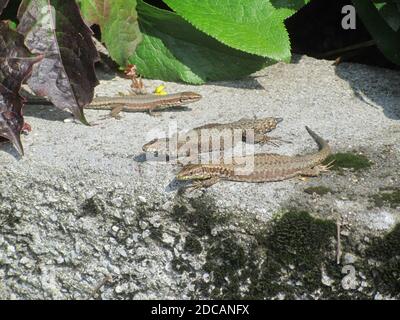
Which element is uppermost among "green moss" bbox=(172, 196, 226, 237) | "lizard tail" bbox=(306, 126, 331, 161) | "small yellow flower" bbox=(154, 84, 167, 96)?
"lizard tail" bbox=(306, 126, 331, 161)

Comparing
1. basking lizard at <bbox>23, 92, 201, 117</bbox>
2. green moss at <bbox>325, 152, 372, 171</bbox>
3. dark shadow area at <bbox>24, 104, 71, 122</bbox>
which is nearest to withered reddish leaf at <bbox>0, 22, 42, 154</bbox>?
dark shadow area at <bbox>24, 104, 71, 122</bbox>

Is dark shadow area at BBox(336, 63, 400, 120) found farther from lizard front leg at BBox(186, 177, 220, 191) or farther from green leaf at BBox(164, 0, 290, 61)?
lizard front leg at BBox(186, 177, 220, 191)

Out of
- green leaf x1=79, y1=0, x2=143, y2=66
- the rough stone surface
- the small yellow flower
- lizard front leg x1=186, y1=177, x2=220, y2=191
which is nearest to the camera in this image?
the rough stone surface

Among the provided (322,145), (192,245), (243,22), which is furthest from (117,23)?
(192,245)

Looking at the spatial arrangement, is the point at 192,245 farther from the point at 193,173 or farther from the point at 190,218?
the point at 193,173
